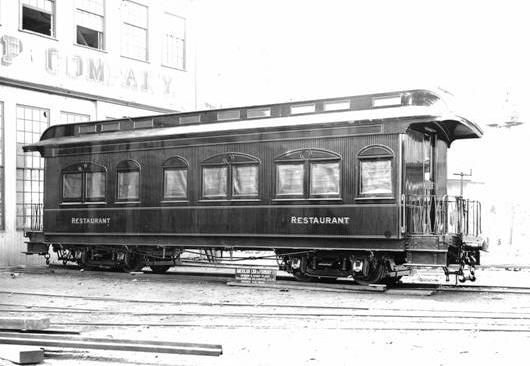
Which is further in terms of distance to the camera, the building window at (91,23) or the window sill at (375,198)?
the building window at (91,23)

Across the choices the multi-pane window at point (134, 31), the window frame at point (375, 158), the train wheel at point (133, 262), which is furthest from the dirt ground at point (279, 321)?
the multi-pane window at point (134, 31)

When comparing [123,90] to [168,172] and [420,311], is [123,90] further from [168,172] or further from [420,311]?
[420,311]

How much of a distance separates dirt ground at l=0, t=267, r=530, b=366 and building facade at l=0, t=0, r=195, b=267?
602 cm

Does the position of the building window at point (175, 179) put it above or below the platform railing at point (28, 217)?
above

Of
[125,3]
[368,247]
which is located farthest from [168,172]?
[125,3]

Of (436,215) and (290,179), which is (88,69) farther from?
(436,215)

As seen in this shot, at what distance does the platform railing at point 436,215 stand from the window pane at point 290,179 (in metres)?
2.16

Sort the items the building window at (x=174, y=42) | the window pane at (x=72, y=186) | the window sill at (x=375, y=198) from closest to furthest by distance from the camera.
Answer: the window sill at (x=375, y=198)
the window pane at (x=72, y=186)
the building window at (x=174, y=42)

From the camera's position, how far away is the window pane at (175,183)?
52.0ft

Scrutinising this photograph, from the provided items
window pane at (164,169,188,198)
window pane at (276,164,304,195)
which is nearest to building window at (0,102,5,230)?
window pane at (164,169,188,198)

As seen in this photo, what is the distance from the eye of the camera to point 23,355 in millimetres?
6910

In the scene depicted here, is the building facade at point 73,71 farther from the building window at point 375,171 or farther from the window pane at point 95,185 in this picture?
the building window at point 375,171

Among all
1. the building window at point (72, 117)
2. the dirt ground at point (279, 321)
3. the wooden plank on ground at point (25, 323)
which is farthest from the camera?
the building window at point (72, 117)

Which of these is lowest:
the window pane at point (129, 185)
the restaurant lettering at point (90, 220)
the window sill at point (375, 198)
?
the restaurant lettering at point (90, 220)
